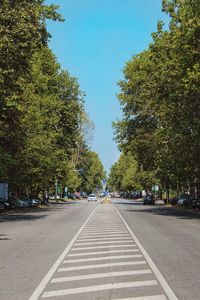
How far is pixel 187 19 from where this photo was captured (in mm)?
29562

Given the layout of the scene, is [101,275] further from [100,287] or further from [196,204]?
[196,204]

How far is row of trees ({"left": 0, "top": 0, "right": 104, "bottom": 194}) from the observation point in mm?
27391

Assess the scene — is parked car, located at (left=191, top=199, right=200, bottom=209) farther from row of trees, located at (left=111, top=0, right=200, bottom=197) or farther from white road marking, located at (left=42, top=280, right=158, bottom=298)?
white road marking, located at (left=42, top=280, right=158, bottom=298)

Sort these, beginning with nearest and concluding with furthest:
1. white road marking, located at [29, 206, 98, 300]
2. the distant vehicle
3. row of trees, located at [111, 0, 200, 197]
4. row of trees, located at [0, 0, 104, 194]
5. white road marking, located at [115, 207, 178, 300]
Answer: white road marking, located at [115, 207, 178, 300], white road marking, located at [29, 206, 98, 300], row of trees, located at [0, 0, 104, 194], row of trees, located at [111, 0, 200, 197], the distant vehicle

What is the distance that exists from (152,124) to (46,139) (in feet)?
39.2

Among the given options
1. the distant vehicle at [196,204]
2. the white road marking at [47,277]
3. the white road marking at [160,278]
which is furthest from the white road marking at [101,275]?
the distant vehicle at [196,204]

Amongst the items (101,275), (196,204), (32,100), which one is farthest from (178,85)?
(101,275)

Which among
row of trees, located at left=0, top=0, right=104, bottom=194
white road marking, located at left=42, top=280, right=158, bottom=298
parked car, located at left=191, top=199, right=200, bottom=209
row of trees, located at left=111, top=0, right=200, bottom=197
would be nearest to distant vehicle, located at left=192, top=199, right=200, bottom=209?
parked car, located at left=191, top=199, right=200, bottom=209

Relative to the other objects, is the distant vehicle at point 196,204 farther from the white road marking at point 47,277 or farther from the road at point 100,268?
the white road marking at point 47,277

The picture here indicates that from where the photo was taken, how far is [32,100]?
45000 millimetres

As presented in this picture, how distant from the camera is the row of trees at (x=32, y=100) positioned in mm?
27391

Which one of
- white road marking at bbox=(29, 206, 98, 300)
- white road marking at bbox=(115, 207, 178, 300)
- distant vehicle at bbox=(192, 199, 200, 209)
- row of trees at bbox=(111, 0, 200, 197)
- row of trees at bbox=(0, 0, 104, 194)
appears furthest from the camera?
distant vehicle at bbox=(192, 199, 200, 209)

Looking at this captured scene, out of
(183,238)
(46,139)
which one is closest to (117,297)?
(183,238)

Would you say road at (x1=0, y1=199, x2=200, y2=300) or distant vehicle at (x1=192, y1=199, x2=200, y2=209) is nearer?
road at (x1=0, y1=199, x2=200, y2=300)
